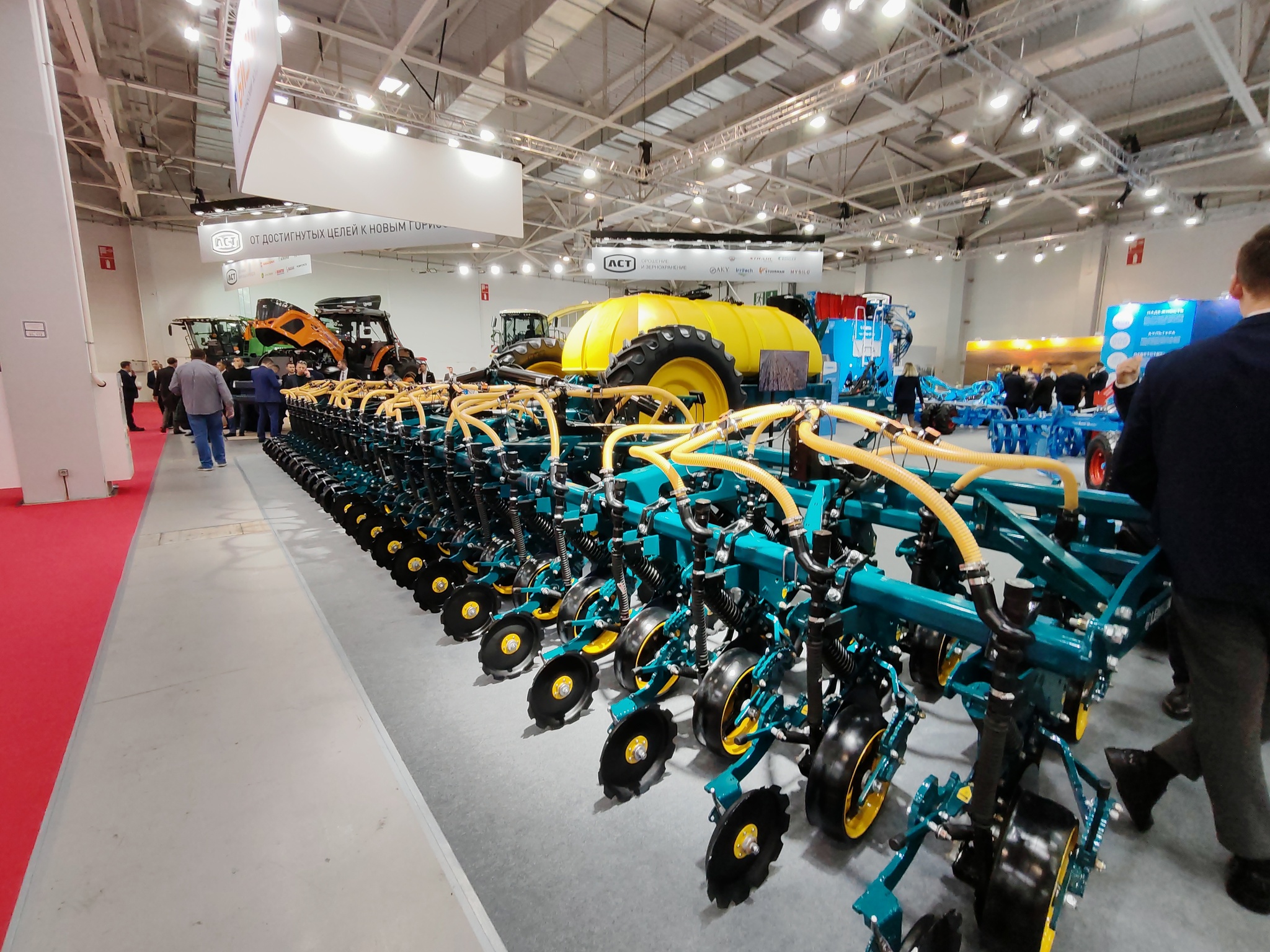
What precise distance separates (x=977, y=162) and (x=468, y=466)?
43.4ft

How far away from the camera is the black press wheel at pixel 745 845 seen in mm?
1504

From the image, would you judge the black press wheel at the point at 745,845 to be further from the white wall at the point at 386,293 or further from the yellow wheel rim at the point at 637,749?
the white wall at the point at 386,293

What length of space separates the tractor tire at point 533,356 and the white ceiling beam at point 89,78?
5500mm

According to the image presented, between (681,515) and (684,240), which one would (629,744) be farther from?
(684,240)

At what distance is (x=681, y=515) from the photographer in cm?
198

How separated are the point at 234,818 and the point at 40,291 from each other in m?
6.06

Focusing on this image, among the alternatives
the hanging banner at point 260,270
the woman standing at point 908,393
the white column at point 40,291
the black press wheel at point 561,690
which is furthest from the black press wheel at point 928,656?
the hanging banner at point 260,270

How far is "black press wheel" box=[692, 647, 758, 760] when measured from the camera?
2031 millimetres

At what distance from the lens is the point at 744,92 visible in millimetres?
8883

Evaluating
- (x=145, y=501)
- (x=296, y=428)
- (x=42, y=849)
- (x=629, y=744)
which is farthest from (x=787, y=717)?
(x=296, y=428)

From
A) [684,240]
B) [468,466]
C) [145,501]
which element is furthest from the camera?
[684,240]

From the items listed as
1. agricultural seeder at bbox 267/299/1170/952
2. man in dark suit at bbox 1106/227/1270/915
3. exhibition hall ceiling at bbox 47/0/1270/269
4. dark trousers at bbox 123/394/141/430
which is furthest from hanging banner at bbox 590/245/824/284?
man in dark suit at bbox 1106/227/1270/915

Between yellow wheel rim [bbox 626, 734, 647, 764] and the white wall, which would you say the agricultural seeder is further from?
the white wall

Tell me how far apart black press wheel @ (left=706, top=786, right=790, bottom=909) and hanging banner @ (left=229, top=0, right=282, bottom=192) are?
360 cm
